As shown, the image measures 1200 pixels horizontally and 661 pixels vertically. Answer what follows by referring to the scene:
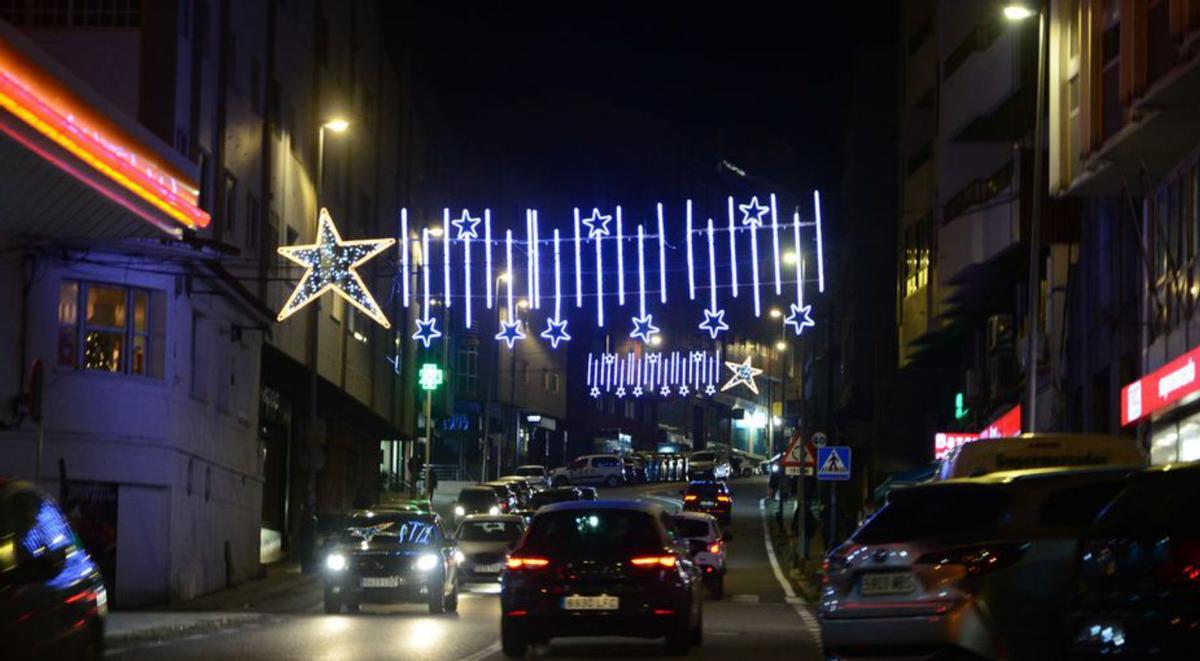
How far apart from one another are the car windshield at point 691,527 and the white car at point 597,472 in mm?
50134

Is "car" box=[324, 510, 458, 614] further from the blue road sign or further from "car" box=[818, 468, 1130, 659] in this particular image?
"car" box=[818, 468, 1130, 659]

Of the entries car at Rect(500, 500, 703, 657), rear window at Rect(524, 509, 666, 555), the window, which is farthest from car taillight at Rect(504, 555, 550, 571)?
the window

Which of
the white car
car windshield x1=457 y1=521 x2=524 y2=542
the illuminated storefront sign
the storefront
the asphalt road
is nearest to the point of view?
the asphalt road

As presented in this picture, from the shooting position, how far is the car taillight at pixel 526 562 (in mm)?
19188

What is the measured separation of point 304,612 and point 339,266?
6.76m

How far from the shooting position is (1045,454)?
20.0 meters

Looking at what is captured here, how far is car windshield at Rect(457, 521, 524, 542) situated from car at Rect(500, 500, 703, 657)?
17454 mm

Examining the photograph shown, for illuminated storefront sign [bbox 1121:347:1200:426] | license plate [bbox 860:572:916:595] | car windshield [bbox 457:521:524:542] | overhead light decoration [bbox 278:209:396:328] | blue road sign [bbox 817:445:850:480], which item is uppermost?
overhead light decoration [bbox 278:209:396:328]

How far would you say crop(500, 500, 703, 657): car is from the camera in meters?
19.0

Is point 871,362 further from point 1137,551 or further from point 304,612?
point 1137,551

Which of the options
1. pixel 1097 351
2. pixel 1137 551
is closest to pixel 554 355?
pixel 1097 351

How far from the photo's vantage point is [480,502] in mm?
55188

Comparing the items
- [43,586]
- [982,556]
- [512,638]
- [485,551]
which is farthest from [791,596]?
[43,586]

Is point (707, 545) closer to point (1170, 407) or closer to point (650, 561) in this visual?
point (1170, 407)
